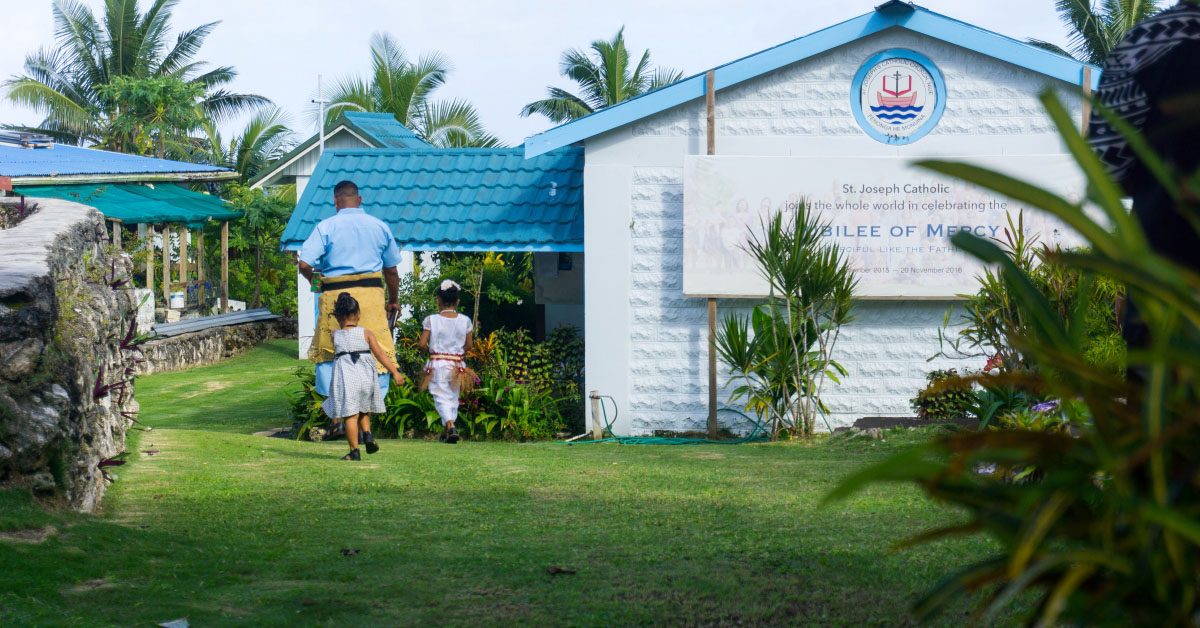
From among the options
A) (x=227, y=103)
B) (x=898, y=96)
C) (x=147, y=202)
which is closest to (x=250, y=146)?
(x=227, y=103)

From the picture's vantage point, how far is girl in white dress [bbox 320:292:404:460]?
984 centimetres

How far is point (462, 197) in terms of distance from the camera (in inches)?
573

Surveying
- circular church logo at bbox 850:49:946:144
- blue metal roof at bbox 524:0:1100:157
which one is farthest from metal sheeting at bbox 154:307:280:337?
circular church logo at bbox 850:49:946:144

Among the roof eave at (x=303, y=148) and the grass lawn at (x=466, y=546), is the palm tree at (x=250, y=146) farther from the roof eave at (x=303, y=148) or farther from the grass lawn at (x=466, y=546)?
the grass lawn at (x=466, y=546)

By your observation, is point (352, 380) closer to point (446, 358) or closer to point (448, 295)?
point (446, 358)

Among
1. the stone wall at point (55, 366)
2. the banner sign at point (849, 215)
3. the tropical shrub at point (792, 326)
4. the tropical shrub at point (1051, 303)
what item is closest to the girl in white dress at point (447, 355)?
the banner sign at point (849, 215)

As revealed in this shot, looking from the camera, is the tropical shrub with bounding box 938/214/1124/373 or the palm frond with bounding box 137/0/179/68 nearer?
the tropical shrub with bounding box 938/214/1124/373

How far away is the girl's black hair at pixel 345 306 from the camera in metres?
10.1

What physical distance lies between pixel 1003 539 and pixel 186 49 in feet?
136

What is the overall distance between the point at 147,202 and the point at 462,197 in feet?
Result: 35.2

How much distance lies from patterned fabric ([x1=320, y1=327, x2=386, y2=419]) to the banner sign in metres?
4.06

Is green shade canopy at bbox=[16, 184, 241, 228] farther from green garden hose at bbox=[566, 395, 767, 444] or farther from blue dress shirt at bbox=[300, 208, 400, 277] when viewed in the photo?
green garden hose at bbox=[566, 395, 767, 444]

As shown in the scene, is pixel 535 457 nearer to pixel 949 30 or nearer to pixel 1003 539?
pixel 949 30

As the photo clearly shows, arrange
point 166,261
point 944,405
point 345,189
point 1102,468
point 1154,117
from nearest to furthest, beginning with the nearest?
point 1102,468
point 1154,117
point 345,189
point 944,405
point 166,261
